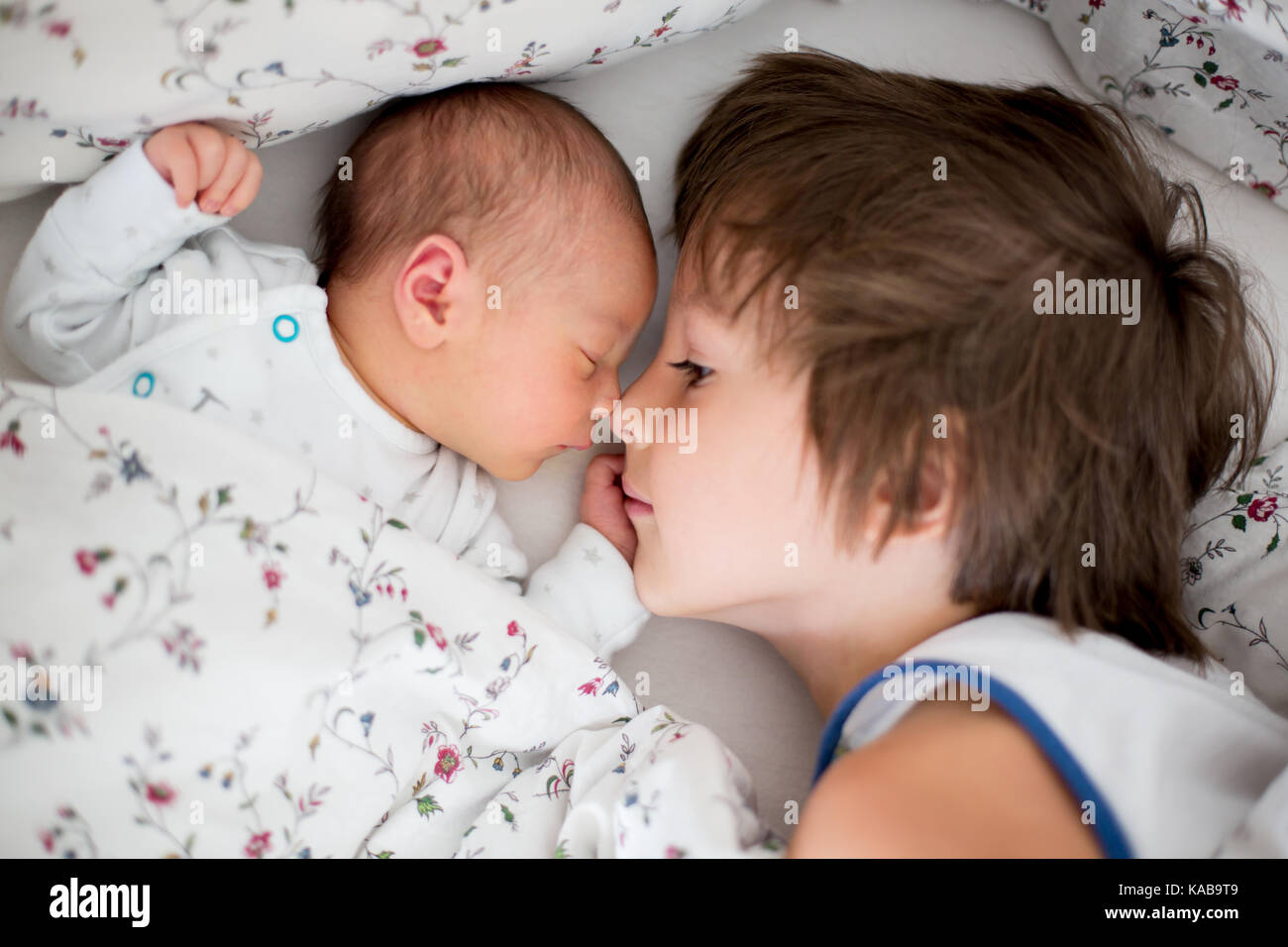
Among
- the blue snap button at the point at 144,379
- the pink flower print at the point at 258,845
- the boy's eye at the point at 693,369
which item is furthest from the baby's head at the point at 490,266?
the pink flower print at the point at 258,845

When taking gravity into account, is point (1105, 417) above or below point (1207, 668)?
above

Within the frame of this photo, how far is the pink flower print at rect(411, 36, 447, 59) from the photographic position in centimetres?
103

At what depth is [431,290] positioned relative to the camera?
109 centimetres

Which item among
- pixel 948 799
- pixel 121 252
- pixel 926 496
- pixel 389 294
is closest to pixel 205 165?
pixel 121 252

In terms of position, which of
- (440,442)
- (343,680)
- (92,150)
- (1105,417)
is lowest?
(343,680)

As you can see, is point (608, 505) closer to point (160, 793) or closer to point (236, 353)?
point (236, 353)

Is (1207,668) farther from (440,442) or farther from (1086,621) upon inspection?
(440,442)

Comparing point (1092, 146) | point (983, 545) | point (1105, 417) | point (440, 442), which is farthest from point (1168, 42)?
point (440, 442)

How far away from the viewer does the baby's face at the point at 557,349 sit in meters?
1.08

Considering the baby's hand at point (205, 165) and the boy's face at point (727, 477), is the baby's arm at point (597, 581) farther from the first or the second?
the baby's hand at point (205, 165)

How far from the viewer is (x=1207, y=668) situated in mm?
1021

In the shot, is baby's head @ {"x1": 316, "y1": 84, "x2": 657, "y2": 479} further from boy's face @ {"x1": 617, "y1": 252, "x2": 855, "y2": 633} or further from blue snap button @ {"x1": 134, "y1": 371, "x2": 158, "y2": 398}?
blue snap button @ {"x1": 134, "y1": 371, "x2": 158, "y2": 398}

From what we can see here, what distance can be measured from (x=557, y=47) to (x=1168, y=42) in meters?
0.79

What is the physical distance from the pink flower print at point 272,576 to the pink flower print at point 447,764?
0.27 meters
